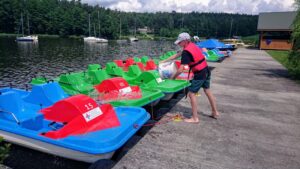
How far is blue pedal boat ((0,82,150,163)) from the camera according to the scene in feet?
14.0

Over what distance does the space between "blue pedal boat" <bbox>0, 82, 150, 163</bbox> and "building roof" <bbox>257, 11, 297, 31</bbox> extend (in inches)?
1606

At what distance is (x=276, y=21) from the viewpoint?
41.7 meters

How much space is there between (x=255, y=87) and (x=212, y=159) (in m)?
7.66

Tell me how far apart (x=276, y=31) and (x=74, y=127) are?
4270 centimetres

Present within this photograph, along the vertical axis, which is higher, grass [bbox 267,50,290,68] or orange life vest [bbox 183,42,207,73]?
orange life vest [bbox 183,42,207,73]

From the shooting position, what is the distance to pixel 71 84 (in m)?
8.83

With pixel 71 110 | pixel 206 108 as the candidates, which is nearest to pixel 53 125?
pixel 71 110

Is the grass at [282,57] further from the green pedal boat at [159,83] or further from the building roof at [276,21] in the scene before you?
the green pedal boat at [159,83]

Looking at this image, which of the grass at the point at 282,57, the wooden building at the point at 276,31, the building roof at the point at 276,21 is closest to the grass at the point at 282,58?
the grass at the point at 282,57

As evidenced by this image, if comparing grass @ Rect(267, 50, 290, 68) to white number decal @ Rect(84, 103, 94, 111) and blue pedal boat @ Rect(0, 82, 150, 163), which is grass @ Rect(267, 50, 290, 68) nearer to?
blue pedal boat @ Rect(0, 82, 150, 163)

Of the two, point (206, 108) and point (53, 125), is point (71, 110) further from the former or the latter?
point (206, 108)

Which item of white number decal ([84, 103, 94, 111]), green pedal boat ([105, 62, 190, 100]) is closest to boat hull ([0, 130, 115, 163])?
white number decal ([84, 103, 94, 111])

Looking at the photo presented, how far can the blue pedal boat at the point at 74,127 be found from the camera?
4.26 m

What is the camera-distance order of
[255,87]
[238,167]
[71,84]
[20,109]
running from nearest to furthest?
[238,167], [20,109], [71,84], [255,87]
